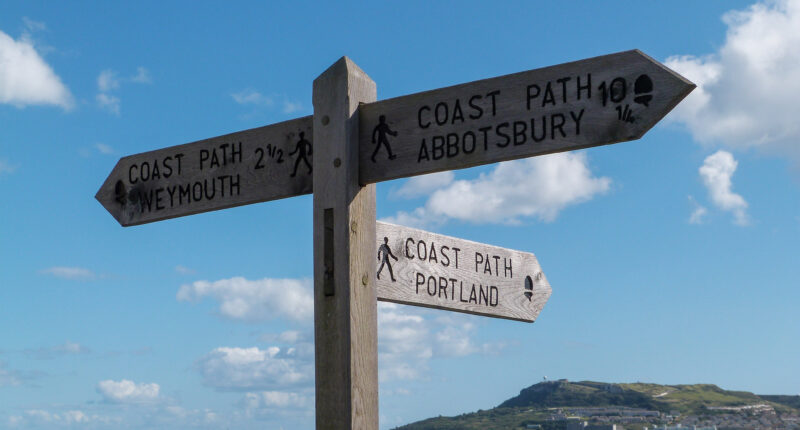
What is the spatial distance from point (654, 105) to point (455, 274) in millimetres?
1885

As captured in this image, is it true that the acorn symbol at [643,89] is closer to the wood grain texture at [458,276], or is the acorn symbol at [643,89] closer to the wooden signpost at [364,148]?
the wooden signpost at [364,148]

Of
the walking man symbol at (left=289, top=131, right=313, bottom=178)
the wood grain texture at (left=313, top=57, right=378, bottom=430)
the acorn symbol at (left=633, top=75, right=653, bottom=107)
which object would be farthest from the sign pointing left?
the acorn symbol at (left=633, top=75, right=653, bottom=107)

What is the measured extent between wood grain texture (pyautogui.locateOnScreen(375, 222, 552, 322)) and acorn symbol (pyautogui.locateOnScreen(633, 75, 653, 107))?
162 cm

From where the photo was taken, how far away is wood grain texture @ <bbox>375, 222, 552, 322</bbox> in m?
4.43

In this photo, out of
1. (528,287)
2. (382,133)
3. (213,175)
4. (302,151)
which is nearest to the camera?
(382,133)

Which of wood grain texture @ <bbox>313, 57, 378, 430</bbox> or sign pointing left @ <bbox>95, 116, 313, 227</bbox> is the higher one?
sign pointing left @ <bbox>95, 116, 313, 227</bbox>

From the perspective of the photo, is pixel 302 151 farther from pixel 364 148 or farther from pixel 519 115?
pixel 519 115

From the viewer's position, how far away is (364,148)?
364 centimetres

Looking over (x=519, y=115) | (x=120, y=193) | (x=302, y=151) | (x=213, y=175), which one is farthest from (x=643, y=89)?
(x=120, y=193)

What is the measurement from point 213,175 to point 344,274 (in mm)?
986

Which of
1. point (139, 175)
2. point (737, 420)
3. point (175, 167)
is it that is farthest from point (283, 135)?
point (737, 420)

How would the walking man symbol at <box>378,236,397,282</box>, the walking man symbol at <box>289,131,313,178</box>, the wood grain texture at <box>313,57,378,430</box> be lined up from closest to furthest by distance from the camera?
the wood grain texture at <box>313,57,378,430</box> < the walking man symbol at <box>289,131,313,178</box> < the walking man symbol at <box>378,236,397,282</box>

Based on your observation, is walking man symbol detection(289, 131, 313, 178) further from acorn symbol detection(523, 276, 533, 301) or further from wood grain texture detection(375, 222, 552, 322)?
acorn symbol detection(523, 276, 533, 301)

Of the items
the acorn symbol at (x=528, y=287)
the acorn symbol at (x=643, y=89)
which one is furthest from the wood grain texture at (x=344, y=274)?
the acorn symbol at (x=528, y=287)
